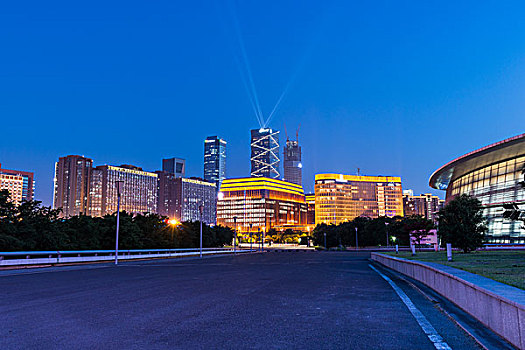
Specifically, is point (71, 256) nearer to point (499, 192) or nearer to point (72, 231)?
point (72, 231)

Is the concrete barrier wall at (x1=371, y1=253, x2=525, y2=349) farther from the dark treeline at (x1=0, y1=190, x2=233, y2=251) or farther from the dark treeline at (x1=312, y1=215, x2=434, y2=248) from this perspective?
the dark treeline at (x1=312, y1=215, x2=434, y2=248)

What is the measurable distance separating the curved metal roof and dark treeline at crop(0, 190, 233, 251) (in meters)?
50.1

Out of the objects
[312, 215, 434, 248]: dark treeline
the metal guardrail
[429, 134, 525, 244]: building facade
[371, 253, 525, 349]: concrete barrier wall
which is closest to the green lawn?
[371, 253, 525, 349]: concrete barrier wall

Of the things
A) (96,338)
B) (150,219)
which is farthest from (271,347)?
(150,219)

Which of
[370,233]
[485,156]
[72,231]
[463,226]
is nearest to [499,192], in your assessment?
[485,156]

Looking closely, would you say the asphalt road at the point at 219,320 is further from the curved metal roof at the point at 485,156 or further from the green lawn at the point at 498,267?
the curved metal roof at the point at 485,156

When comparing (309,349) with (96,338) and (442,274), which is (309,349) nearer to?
(96,338)

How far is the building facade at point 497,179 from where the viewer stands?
67938 millimetres

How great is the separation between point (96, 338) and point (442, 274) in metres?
8.93

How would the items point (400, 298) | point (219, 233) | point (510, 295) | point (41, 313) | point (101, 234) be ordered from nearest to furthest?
1. point (510, 295)
2. point (41, 313)
3. point (400, 298)
4. point (101, 234)
5. point (219, 233)

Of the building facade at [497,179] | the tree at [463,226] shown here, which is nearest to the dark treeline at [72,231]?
the tree at [463,226]

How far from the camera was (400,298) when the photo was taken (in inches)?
463

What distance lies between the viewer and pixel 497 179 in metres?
77.4

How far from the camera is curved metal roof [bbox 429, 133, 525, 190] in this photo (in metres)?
69.4
